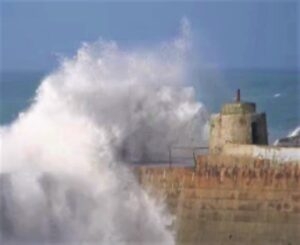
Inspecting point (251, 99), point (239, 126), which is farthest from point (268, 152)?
point (251, 99)

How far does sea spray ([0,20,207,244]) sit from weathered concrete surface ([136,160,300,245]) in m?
0.59

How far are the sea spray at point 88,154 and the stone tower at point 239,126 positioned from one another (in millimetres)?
1708

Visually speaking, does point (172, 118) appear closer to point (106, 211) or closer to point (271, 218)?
point (106, 211)

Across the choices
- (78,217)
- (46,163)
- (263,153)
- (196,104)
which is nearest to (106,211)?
(78,217)

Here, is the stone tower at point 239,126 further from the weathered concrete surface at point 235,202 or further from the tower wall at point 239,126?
the weathered concrete surface at point 235,202

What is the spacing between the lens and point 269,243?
19266mm

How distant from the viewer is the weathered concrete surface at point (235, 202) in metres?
19.2

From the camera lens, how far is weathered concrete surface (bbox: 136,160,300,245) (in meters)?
19.2

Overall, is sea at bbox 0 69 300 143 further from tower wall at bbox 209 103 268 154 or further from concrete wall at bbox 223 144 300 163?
concrete wall at bbox 223 144 300 163

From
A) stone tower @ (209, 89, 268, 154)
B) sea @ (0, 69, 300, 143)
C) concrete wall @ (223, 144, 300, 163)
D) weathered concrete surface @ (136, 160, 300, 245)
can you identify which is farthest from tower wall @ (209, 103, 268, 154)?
sea @ (0, 69, 300, 143)

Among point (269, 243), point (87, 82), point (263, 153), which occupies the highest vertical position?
point (87, 82)

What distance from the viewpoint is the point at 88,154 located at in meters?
22.0

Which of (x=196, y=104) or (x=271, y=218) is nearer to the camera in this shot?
(x=271, y=218)

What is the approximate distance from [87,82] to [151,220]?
4.19 metres
